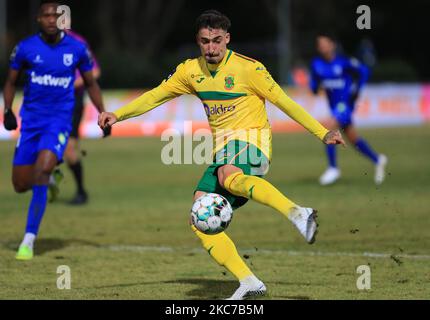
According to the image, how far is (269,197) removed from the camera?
7.49 meters

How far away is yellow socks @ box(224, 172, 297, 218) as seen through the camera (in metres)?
7.43

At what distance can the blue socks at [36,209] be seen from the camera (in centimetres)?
1002

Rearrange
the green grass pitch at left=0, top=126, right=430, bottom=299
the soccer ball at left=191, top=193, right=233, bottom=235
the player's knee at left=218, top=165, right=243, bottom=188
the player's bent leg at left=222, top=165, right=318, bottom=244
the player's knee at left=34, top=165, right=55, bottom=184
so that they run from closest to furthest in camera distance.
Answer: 1. the player's bent leg at left=222, top=165, right=318, bottom=244
2. the soccer ball at left=191, top=193, right=233, bottom=235
3. the player's knee at left=218, top=165, right=243, bottom=188
4. the green grass pitch at left=0, top=126, right=430, bottom=299
5. the player's knee at left=34, top=165, right=55, bottom=184

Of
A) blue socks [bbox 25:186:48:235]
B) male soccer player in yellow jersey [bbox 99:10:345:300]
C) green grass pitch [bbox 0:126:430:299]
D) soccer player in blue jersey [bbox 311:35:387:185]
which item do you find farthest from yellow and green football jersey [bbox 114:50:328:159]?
soccer player in blue jersey [bbox 311:35:387:185]

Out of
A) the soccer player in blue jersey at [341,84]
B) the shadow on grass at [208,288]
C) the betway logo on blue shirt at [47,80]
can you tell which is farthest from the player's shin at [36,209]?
the soccer player in blue jersey at [341,84]

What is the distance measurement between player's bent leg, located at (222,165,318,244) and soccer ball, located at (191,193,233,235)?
0.17 meters

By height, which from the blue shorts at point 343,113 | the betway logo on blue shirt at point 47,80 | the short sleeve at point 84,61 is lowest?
the blue shorts at point 343,113

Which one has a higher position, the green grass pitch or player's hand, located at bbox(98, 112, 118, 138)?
player's hand, located at bbox(98, 112, 118, 138)

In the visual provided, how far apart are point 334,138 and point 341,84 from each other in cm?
993

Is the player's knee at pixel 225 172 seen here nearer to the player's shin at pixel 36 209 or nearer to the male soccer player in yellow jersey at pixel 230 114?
→ the male soccer player in yellow jersey at pixel 230 114

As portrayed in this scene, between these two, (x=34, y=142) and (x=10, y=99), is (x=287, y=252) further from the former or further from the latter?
(x=10, y=99)

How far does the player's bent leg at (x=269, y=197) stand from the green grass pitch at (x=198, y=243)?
2.94ft

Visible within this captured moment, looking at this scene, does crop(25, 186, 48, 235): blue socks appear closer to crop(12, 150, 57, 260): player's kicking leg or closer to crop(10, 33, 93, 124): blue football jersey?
crop(12, 150, 57, 260): player's kicking leg
